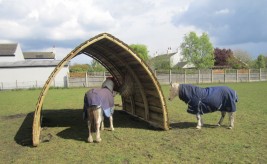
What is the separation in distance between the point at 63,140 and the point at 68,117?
4.47 meters

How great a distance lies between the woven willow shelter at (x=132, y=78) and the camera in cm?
841

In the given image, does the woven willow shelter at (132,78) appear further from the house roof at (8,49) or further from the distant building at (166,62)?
the distant building at (166,62)

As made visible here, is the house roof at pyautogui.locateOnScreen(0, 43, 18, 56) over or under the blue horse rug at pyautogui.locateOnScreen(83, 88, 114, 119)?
over

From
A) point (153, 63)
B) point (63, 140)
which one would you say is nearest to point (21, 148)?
point (63, 140)

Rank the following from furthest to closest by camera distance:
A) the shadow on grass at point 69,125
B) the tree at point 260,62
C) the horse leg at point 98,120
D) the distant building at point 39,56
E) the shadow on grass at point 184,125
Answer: the distant building at point 39,56 < the tree at point 260,62 < the shadow on grass at point 184,125 < the shadow on grass at point 69,125 < the horse leg at point 98,120

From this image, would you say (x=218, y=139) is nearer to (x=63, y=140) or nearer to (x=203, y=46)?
(x=63, y=140)

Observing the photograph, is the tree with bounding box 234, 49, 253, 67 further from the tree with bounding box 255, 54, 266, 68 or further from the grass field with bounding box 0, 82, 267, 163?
the grass field with bounding box 0, 82, 267, 163

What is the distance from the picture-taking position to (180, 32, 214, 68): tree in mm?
73000

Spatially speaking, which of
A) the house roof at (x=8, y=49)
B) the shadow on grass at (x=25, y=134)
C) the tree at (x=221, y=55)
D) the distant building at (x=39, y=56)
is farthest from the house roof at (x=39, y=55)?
the shadow on grass at (x=25, y=134)

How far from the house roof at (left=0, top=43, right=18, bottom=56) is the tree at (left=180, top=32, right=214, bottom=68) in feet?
131

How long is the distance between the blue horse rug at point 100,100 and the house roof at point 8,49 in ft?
154

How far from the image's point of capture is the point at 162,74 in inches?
1634

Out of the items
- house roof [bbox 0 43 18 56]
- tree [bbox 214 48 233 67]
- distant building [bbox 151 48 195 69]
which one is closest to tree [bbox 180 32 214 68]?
distant building [bbox 151 48 195 69]

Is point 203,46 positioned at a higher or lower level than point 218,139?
higher
